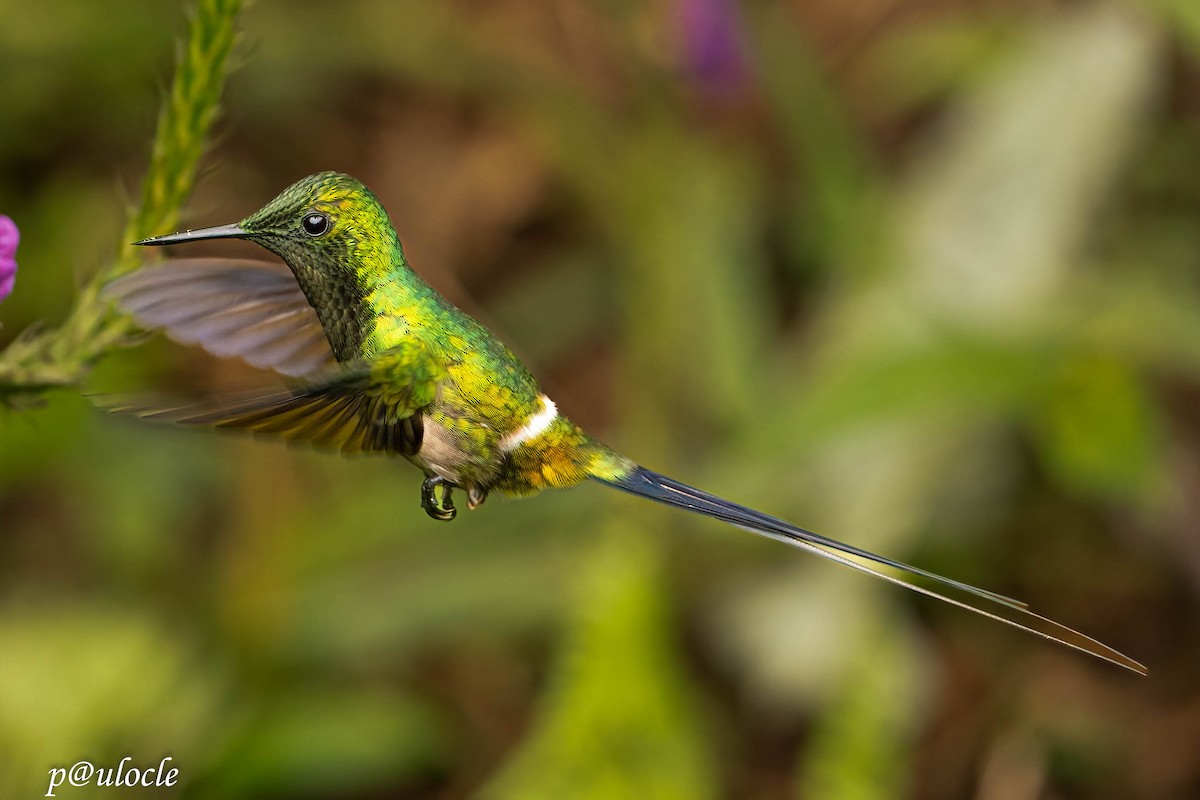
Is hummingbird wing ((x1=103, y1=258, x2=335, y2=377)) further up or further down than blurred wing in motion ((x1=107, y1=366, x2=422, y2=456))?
further up

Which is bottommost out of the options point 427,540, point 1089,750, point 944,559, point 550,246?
point 427,540

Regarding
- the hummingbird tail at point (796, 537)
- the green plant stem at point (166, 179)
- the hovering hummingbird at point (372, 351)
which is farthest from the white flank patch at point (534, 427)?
the green plant stem at point (166, 179)

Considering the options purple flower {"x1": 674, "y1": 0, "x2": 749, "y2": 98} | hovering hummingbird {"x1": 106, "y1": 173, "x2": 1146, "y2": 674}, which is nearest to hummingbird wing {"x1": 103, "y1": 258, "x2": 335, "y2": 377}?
hovering hummingbird {"x1": 106, "y1": 173, "x2": 1146, "y2": 674}

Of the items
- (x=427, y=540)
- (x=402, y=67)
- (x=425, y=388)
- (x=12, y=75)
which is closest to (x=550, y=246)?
(x=402, y=67)

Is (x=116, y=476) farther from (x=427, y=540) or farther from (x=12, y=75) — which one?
(x=12, y=75)

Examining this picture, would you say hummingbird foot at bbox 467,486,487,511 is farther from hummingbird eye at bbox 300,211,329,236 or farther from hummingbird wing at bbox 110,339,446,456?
hummingbird eye at bbox 300,211,329,236

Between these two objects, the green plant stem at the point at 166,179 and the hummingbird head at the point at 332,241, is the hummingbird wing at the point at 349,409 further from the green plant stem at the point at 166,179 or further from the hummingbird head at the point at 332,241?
the green plant stem at the point at 166,179

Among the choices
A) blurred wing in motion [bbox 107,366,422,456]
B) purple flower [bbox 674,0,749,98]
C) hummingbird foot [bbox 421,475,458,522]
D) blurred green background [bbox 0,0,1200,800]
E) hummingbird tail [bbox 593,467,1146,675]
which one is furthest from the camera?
purple flower [bbox 674,0,749,98]

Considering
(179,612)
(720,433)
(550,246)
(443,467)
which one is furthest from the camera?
(550,246)
